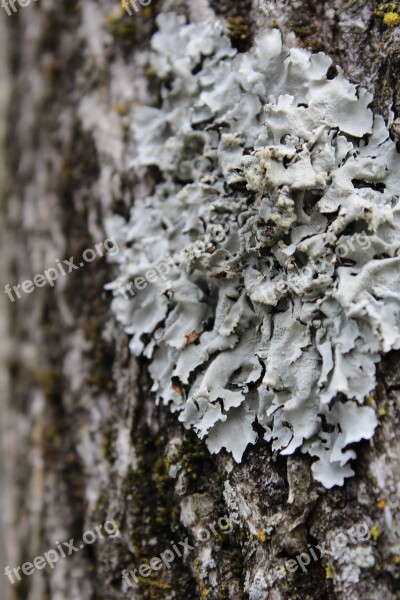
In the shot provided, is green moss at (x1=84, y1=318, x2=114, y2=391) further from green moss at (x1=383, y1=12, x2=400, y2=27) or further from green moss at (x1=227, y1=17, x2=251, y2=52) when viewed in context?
green moss at (x1=383, y1=12, x2=400, y2=27)

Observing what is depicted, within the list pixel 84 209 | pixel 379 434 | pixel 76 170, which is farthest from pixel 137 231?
pixel 379 434

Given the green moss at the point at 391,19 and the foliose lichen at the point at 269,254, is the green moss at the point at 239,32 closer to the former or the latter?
the foliose lichen at the point at 269,254

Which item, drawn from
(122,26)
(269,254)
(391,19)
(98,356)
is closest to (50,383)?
(98,356)

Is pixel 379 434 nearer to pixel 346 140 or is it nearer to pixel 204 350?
pixel 204 350

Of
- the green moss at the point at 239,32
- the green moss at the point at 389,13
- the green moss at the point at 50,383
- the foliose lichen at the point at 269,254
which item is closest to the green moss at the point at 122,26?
the foliose lichen at the point at 269,254

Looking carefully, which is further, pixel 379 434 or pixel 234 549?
pixel 234 549

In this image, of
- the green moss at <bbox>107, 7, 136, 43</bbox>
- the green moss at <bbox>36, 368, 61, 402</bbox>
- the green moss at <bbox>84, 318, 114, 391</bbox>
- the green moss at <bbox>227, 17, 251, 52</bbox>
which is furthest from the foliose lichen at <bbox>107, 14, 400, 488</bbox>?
the green moss at <bbox>36, 368, 61, 402</bbox>
